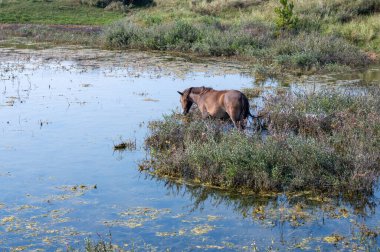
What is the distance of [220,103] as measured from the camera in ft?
38.5

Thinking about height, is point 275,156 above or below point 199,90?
below

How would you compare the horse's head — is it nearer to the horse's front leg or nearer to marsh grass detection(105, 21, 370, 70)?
the horse's front leg

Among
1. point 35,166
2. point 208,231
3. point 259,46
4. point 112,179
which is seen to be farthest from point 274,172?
point 259,46

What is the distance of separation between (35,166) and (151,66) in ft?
38.6

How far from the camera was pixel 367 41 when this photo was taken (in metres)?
25.0

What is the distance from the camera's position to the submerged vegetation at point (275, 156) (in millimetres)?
8664

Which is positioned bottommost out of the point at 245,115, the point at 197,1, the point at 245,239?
the point at 245,239

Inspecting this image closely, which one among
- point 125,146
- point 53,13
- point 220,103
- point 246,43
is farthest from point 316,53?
point 53,13

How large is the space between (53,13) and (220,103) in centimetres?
2995

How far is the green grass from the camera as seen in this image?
37375 millimetres

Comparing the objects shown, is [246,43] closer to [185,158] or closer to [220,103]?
[220,103]

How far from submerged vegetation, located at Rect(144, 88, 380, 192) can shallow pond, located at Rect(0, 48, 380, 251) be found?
0.27 m

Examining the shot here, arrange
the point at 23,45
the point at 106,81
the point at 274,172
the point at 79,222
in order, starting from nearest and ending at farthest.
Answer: the point at 79,222 → the point at 274,172 → the point at 106,81 → the point at 23,45

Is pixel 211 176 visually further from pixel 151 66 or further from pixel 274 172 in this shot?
pixel 151 66
